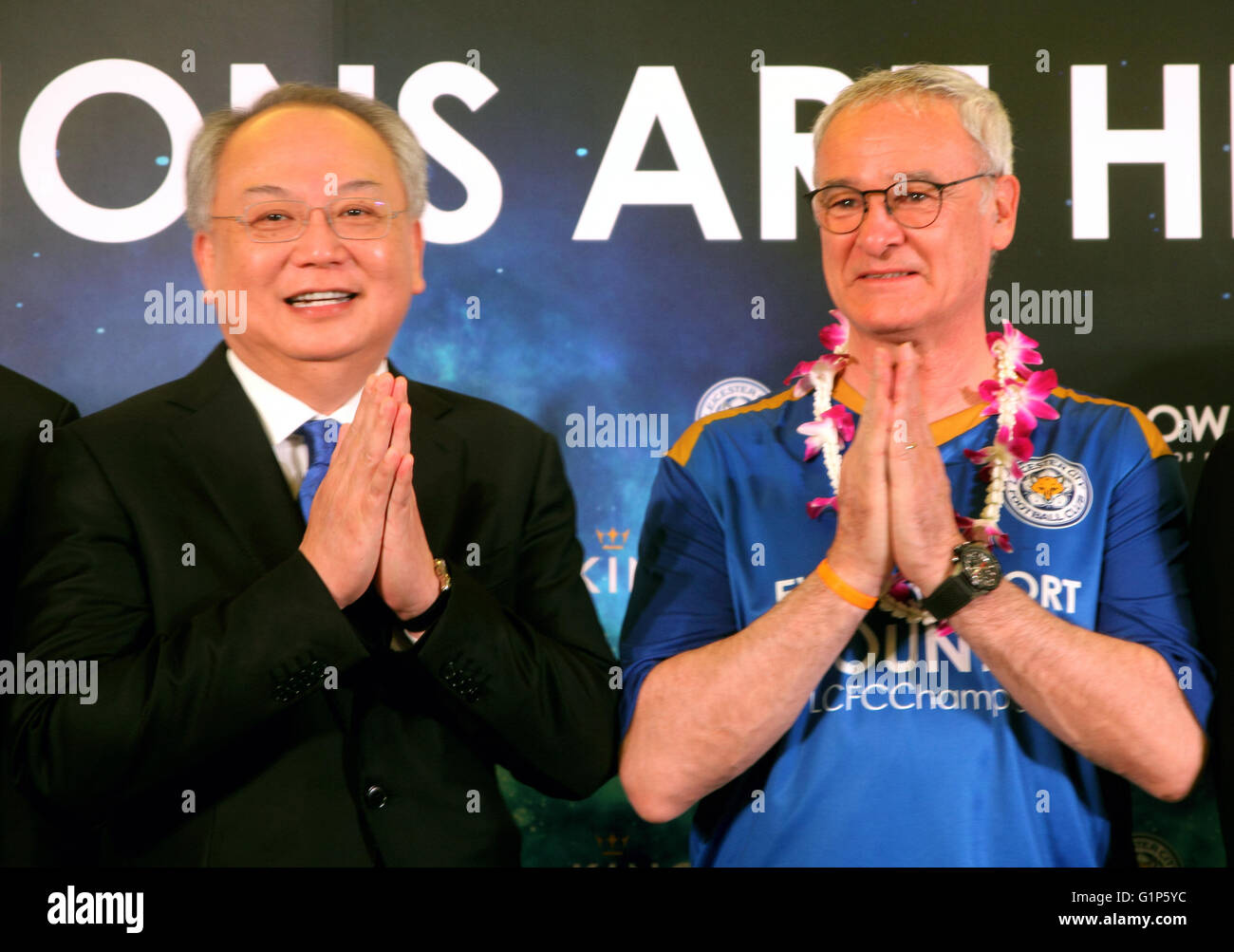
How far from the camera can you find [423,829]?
93.9 inches

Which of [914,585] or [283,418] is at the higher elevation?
[283,418]

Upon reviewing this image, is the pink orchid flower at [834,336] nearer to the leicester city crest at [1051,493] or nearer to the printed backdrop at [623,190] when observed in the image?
the printed backdrop at [623,190]

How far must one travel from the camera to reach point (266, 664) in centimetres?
217

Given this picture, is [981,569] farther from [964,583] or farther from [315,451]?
[315,451]

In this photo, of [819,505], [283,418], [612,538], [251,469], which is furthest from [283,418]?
[819,505]

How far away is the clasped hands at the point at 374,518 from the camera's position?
7.26 ft

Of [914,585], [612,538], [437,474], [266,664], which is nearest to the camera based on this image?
[266,664]

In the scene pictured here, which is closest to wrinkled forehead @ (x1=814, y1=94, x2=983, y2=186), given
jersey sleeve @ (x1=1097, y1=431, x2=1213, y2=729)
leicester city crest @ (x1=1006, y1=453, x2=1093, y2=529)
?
leicester city crest @ (x1=1006, y1=453, x2=1093, y2=529)

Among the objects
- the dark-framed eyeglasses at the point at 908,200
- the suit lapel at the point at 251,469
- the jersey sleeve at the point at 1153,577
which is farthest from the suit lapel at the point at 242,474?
the jersey sleeve at the point at 1153,577

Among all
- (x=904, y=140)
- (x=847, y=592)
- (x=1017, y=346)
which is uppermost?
(x=904, y=140)

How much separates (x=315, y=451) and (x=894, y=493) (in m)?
1.16

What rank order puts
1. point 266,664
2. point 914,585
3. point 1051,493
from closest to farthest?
point 266,664, point 914,585, point 1051,493
